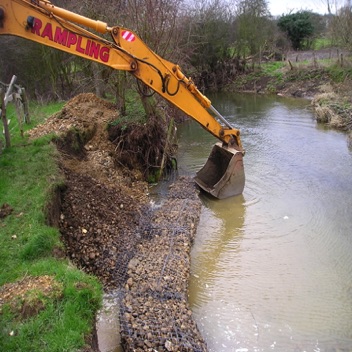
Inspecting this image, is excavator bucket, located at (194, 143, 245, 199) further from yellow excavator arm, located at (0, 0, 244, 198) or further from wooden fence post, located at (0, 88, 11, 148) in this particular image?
wooden fence post, located at (0, 88, 11, 148)

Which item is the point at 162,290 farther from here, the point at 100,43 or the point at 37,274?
the point at 100,43

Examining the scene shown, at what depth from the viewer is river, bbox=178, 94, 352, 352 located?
5.55m

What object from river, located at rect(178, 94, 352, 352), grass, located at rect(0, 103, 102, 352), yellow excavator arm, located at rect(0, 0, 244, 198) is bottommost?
river, located at rect(178, 94, 352, 352)

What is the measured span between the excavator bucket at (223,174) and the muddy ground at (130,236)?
0.48 meters

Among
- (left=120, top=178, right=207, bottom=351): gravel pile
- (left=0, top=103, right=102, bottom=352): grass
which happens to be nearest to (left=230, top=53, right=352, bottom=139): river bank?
(left=120, top=178, right=207, bottom=351): gravel pile

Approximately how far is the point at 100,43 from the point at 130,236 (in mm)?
3347

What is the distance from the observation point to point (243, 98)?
2517 cm

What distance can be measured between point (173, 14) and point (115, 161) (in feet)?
14.7

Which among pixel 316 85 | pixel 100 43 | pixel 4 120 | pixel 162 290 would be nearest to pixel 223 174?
pixel 100 43

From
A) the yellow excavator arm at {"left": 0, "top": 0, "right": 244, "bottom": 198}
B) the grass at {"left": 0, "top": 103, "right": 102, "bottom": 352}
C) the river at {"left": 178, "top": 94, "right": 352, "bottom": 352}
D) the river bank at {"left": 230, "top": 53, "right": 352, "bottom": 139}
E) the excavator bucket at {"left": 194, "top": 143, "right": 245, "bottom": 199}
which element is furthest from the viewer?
the river bank at {"left": 230, "top": 53, "right": 352, "bottom": 139}

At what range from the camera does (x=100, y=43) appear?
7027mm

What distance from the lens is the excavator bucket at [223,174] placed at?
30.5 ft

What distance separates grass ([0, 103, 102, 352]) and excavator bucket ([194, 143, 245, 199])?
373 cm

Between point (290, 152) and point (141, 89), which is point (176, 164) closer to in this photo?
point (141, 89)
